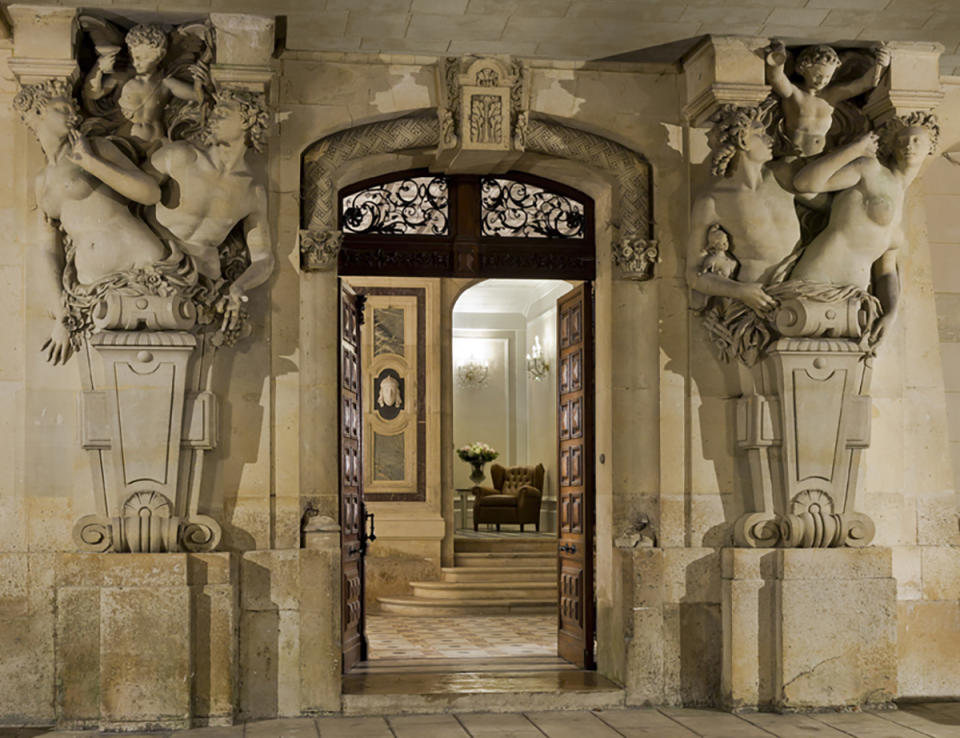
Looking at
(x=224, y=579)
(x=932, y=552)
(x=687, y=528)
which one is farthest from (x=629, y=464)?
(x=224, y=579)

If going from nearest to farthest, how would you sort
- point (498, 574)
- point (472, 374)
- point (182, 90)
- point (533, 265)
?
1. point (182, 90)
2. point (533, 265)
3. point (498, 574)
4. point (472, 374)

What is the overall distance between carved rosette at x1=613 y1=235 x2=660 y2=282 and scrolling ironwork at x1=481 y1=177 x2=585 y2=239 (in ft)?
2.32

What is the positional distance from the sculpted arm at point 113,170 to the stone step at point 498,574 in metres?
7.12

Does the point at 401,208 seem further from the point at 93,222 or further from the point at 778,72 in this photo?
the point at 778,72

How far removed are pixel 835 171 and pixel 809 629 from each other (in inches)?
99.1

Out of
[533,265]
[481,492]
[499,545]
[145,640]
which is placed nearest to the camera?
[145,640]

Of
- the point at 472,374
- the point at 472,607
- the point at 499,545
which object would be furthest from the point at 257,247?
the point at 472,374

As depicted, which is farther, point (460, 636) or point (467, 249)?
point (460, 636)

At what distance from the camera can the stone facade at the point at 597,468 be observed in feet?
22.9

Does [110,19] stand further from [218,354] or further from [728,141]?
[728,141]

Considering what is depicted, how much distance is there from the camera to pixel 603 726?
23.0 feet

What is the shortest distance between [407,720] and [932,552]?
10.6ft

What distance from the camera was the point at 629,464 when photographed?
7.83 metres

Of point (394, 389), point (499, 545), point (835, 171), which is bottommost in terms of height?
point (499, 545)
